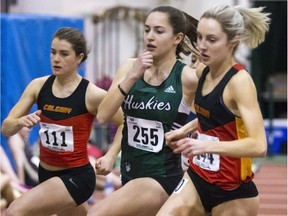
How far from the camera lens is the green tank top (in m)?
5.96

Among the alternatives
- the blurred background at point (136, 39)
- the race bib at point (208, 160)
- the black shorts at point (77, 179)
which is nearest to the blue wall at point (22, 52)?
the blurred background at point (136, 39)

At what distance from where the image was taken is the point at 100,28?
54.9ft

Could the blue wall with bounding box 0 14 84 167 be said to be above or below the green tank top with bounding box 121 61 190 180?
below

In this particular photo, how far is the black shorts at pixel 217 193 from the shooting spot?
548 centimetres

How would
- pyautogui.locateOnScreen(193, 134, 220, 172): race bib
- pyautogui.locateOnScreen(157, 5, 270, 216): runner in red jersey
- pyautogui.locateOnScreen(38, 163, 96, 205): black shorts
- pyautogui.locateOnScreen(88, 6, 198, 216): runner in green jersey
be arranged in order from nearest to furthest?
pyautogui.locateOnScreen(157, 5, 270, 216): runner in red jersey → pyautogui.locateOnScreen(193, 134, 220, 172): race bib → pyautogui.locateOnScreen(88, 6, 198, 216): runner in green jersey → pyautogui.locateOnScreen(38, 163, 96, 205): black shorts

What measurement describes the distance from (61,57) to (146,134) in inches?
36.5

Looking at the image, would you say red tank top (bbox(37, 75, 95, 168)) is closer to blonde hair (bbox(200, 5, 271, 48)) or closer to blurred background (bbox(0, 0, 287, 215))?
blonde hair (bbox(200, 5, 271, 48))

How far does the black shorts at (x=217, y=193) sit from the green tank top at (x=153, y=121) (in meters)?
0.53

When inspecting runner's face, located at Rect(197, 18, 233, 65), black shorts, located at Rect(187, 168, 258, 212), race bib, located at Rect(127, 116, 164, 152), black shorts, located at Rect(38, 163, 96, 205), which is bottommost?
black shorts, located at Rect(38, 163, 96, 205)

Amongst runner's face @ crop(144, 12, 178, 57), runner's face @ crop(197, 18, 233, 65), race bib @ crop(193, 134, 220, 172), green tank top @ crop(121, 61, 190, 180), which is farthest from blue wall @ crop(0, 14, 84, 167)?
A: runner's face @ crop(197, 18, 233, 65)

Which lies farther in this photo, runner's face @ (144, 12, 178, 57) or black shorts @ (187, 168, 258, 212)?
runner's face @ (144, 12, 178, 57)

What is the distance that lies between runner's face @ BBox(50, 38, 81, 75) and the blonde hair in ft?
4.41

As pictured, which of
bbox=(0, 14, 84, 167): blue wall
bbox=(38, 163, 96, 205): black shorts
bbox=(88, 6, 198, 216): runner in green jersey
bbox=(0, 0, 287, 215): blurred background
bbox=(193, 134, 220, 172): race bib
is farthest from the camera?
bbox=(0, 0, 287, 215): blurred background

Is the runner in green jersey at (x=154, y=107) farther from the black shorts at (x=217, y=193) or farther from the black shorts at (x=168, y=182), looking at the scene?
the black shorts at (x=217, y=193)
